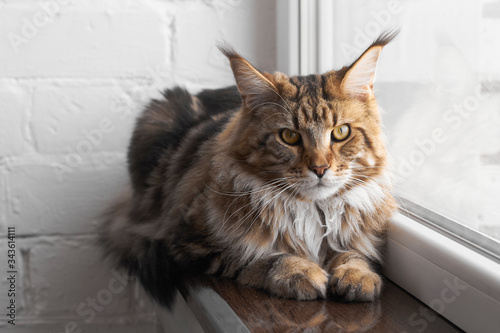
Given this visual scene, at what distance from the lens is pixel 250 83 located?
1208mm

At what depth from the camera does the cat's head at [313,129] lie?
3.67 feet

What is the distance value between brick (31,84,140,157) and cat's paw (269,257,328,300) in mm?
1004

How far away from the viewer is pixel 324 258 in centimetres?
123

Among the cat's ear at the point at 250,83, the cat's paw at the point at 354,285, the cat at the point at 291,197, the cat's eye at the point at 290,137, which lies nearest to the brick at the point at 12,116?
the cat at the point at 291,197

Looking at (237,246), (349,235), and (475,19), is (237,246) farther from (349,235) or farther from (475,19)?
(475,19)

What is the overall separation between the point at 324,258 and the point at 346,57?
0.71 metres

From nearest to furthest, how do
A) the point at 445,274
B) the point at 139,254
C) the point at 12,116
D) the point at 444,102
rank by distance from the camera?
1. the point at 445,274
2. the point at 444,102
3. the point at 139,254
4. the point at 12,116

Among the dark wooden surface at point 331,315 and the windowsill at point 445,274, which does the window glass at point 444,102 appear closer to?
the windowsill at point 445,274

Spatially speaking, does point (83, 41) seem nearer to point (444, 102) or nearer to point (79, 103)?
point (79, 103)

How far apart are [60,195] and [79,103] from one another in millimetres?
329

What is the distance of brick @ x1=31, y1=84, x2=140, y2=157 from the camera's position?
1855mm

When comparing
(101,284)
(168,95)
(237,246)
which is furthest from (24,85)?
(237,246)

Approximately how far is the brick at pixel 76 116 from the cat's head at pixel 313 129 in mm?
809

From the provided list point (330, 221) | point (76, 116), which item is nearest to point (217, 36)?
point (76, 116)
